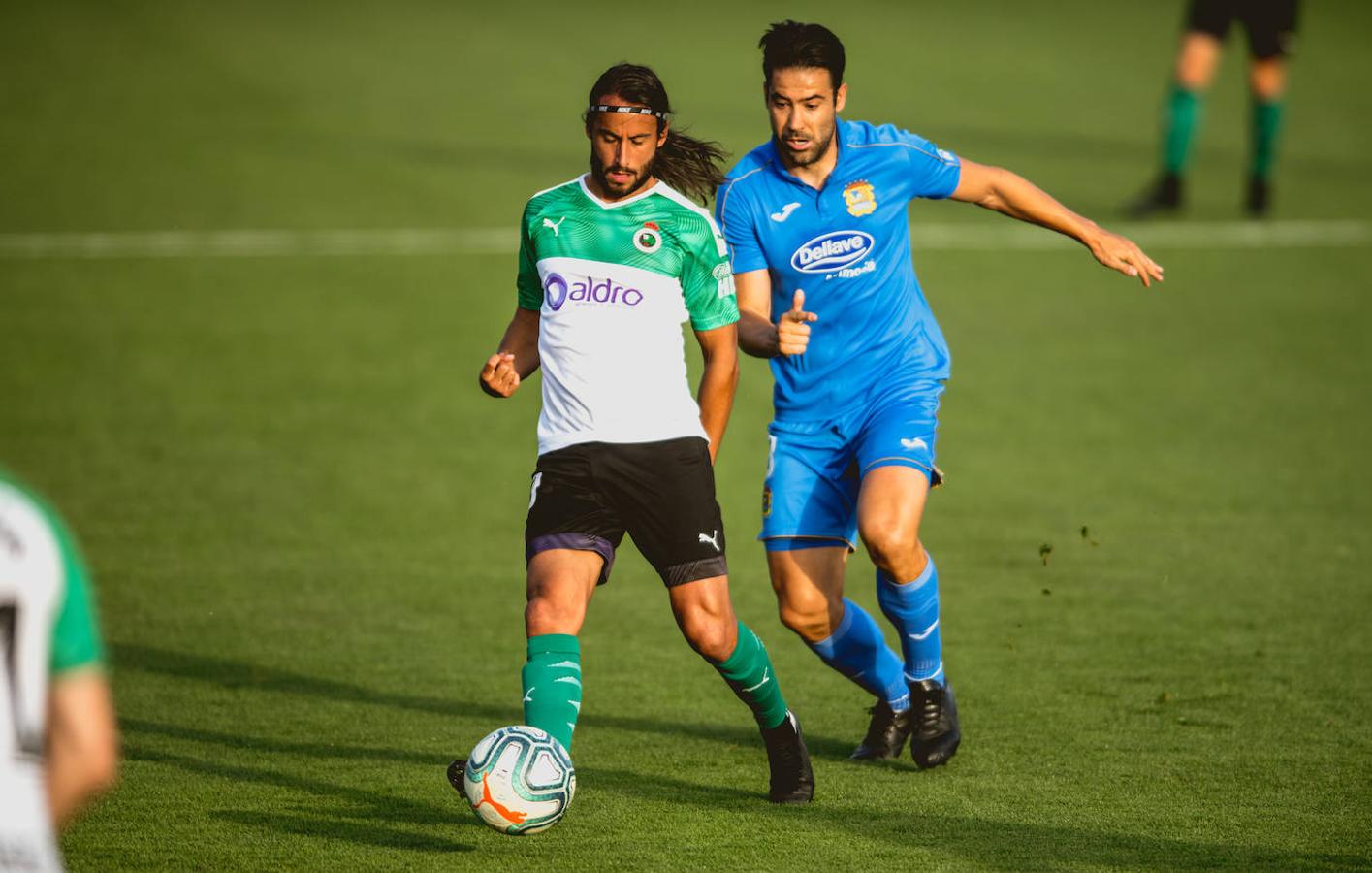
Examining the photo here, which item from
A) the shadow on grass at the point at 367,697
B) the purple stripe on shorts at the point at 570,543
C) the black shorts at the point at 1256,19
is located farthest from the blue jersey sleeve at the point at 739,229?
the black shorts at the point at 1256,19

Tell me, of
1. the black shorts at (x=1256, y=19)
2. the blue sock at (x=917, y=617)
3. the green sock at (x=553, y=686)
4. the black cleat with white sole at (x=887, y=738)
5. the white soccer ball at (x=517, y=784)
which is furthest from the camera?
the black shorts at (x=1256, y=19)

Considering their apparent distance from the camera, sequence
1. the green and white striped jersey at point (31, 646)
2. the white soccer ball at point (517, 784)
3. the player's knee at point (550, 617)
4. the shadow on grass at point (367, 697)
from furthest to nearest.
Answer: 1. the shadow on grass at point (367, 697)
2. the player's knee at point (550, 617)
3. the white soccer ball at point (517, 784)
4. the green and white striped jersey at point (31, 646)

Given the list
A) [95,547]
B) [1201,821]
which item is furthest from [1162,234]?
[1201,821]

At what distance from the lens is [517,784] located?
490cm

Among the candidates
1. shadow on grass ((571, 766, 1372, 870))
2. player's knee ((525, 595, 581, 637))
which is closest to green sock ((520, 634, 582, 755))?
player's knee ((525, 595, 581, 637))

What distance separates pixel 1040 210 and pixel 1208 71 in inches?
423

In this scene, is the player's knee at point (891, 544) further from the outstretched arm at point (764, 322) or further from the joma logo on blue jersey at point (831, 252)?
the joma logo on blue jersey at point (831, 252)

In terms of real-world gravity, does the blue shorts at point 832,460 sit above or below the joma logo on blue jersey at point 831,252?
below

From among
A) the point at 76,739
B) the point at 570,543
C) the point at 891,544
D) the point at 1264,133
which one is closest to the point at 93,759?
the point at 76,739

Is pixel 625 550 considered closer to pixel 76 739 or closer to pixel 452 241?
pixel 76 739

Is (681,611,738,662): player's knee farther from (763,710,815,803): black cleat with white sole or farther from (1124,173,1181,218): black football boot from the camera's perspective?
(1124,173,1181,218): black football boot

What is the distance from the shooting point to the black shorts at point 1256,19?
15.9 m

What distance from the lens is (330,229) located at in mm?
16375

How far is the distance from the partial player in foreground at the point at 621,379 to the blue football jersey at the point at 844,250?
720 millimetres
